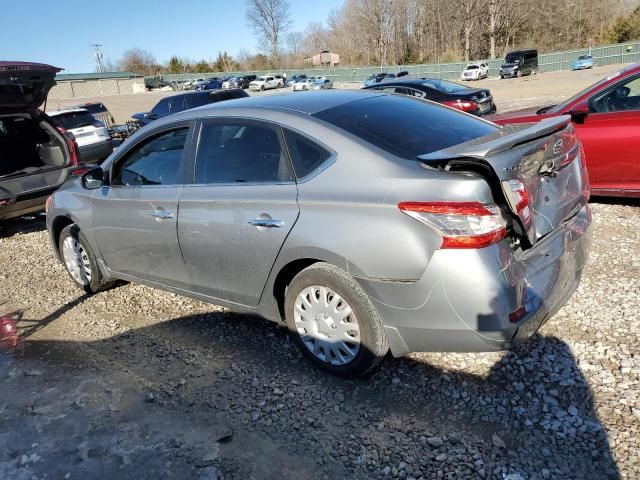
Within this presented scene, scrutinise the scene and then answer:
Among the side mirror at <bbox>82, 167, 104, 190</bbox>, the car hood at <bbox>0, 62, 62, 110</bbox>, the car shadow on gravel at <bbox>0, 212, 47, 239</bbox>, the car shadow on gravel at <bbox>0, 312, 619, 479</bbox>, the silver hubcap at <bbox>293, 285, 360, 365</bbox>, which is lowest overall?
the car shadow on gravel at <bbox>0, 312, 619, 479</bbox>

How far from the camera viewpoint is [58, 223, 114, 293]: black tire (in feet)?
15.5

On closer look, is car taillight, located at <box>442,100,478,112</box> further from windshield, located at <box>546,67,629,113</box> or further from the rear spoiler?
the rear spoiler

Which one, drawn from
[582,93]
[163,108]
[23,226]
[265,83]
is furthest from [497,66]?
[23,226]

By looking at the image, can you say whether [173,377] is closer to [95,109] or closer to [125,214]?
[125,214]

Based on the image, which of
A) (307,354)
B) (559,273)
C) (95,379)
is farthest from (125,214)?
(559,273)

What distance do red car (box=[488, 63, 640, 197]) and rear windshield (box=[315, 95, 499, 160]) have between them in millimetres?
2608

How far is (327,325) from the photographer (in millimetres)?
3053

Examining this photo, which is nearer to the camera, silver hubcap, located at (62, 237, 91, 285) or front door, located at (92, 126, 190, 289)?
front door, located at (92, 126, 190, 289)

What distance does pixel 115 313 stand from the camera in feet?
14.8

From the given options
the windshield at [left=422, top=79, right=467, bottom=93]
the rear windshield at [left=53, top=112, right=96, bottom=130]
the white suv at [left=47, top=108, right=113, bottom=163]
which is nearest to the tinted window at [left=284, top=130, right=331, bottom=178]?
the white suv at [left=47, top=108, right=113, bottom=163]

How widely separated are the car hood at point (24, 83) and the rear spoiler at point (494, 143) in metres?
5.57

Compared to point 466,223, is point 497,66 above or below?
above

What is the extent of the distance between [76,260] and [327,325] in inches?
123

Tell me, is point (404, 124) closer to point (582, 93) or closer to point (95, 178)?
point (95, 178)
